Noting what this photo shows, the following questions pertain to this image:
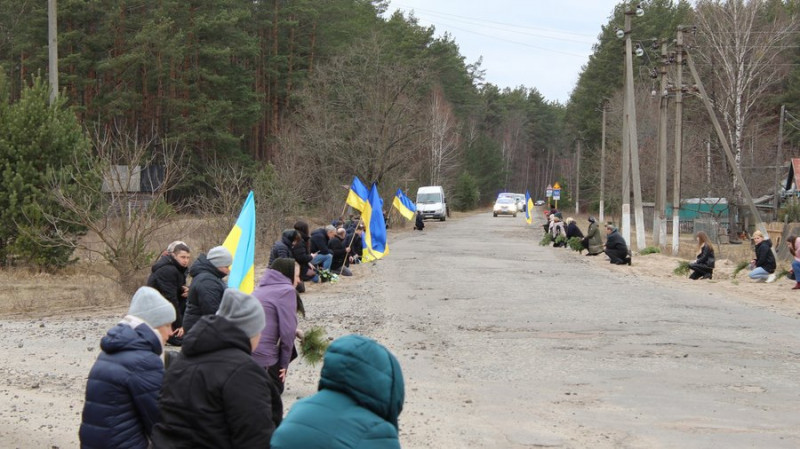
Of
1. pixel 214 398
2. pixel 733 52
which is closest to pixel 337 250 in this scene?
pixel 214 398

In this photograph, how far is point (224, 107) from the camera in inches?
1927

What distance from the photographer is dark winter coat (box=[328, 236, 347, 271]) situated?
21234 millimetres

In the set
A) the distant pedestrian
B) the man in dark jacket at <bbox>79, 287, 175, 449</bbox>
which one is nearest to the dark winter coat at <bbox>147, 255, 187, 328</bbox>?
the man in dark jacket at <bbox>79, 287, 175, 449</bbox>

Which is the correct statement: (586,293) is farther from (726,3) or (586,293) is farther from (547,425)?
(726,3)

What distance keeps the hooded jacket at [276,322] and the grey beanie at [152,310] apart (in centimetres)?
200

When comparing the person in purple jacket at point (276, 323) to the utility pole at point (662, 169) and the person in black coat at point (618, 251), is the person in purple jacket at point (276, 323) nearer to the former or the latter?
the person in black coat at point (618, 251)

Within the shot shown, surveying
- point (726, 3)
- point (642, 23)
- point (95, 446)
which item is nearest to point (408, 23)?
point (642, 23)

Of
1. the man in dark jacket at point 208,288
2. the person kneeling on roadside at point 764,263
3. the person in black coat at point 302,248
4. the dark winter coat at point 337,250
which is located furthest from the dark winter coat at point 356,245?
the man in dark jacket at point 208,288

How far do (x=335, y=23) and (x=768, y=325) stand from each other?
48.3m

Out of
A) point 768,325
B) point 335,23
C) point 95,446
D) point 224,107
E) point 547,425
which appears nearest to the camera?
point 95,446

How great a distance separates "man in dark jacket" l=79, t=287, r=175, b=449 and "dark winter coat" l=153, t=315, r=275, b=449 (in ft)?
1.83

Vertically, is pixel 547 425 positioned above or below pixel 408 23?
below

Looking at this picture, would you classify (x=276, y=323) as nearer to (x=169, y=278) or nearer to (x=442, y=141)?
(x=169, y=278)

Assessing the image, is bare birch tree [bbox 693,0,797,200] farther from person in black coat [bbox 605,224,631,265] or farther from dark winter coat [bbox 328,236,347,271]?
dark winter coat [bbox 328,236,347,271]
